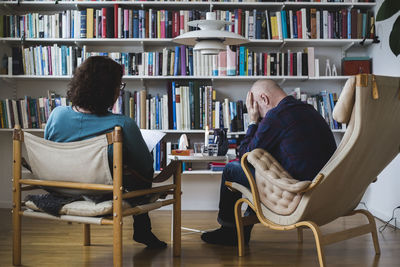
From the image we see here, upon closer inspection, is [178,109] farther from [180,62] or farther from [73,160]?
[73,160]

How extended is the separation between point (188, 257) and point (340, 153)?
1.14 m

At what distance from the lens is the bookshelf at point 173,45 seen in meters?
4.43

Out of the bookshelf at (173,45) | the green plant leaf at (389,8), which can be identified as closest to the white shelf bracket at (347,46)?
the bookshelf at (173,45)

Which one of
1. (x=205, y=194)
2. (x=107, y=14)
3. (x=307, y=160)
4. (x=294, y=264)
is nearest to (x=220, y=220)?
(x=294, y=264)

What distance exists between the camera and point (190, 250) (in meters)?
3.06

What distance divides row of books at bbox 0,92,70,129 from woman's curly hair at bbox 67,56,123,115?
203 centimetres

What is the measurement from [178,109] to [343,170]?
2354mm

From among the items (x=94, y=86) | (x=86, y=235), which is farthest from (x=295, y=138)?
(x=86, y=235)

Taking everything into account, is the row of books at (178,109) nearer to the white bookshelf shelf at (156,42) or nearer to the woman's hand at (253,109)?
the white bookshelf shelf at (156,42)

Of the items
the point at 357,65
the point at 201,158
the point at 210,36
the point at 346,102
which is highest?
the point at 210,36

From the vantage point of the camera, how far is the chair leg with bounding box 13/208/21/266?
2.60 m

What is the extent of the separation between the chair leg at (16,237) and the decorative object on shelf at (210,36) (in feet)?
4.60

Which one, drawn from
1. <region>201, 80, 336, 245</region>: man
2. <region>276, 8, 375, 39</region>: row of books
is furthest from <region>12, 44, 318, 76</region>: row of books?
<region>201, 80, 336, 245</region>: man

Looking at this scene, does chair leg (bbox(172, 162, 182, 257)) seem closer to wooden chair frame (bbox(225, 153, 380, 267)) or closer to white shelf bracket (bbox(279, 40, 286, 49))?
wooden chair frame (bbox(225, 153, 380, 267))
